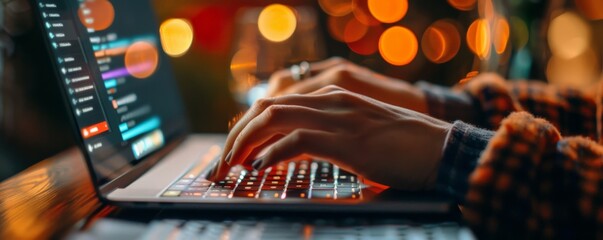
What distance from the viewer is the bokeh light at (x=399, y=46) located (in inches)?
89.2

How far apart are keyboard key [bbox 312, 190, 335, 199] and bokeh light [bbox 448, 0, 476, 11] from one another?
1699 millimetres

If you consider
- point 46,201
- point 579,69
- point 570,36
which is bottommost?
point 579,69

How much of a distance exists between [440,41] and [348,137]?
1.75 meters

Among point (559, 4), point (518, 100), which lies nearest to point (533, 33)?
point (559, 4)

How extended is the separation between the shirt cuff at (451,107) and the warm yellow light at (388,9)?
1.32m

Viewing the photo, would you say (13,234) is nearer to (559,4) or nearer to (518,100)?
(518,100)

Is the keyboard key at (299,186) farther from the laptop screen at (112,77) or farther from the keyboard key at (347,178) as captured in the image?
the laptop screen at (112,77)

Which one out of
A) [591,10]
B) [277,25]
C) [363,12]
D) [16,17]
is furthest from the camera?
[363,12]

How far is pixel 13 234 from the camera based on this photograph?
557mm

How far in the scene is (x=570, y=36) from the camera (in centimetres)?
187

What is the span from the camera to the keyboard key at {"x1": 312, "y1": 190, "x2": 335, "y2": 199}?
600mm

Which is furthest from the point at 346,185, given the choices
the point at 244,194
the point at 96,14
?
the point at 96,14

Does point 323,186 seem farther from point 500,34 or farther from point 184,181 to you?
point 500,34

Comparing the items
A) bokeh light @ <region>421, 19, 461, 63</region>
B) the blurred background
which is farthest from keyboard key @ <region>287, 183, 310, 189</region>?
bokeh light @ <region>421, 19, 461, 63</region>
